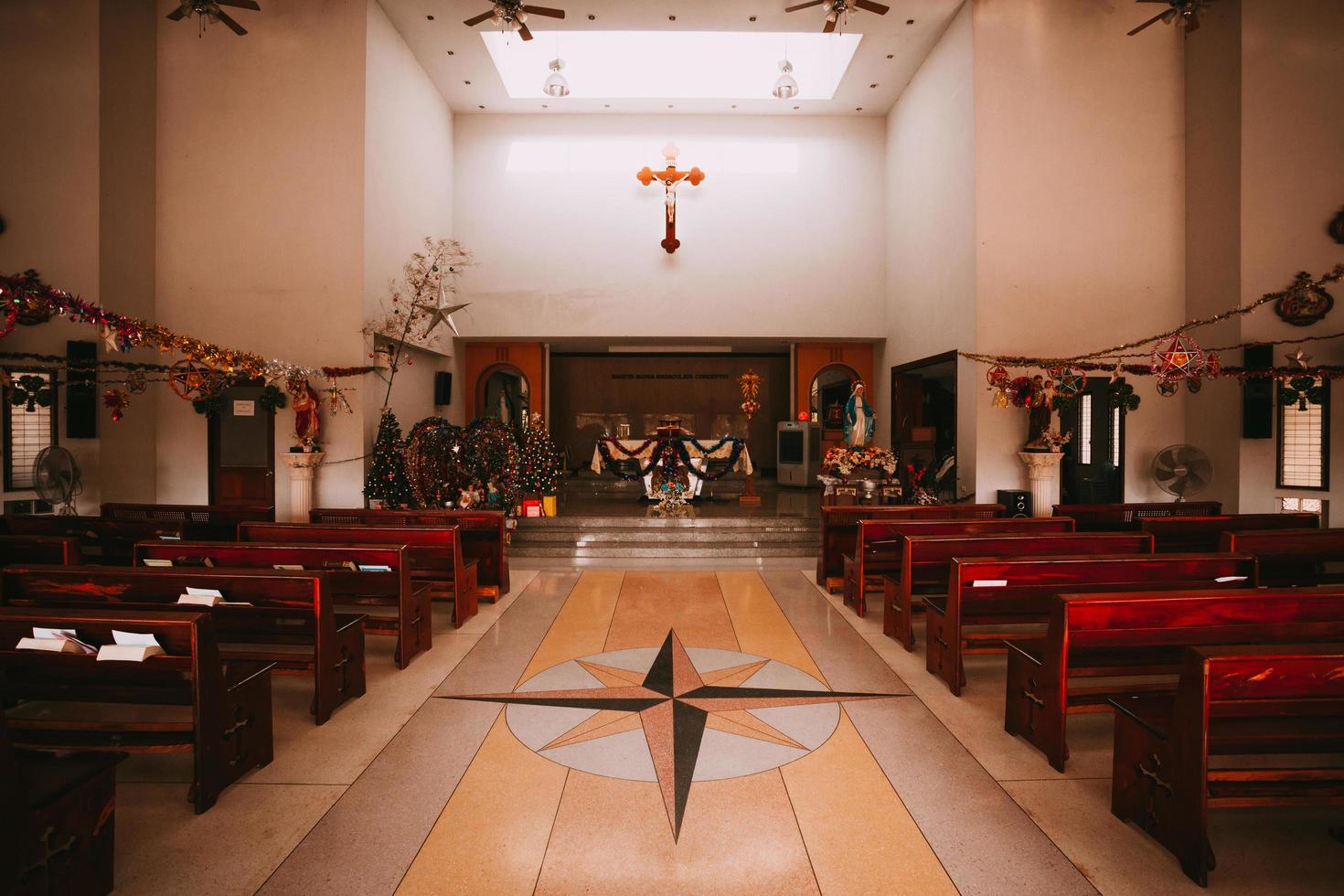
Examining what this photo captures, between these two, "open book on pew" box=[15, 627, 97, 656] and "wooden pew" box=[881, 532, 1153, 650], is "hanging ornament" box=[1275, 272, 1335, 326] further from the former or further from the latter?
"open book on pew" box=[15, 627, 97, 656]

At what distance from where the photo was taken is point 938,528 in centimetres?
507

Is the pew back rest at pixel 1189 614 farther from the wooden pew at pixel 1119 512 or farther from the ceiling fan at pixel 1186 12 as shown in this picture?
the ceiling fan at pixel 1186 12

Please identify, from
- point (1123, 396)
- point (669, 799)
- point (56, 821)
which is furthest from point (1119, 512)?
point (56, 821)

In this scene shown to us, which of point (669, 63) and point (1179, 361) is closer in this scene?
point (1179, 361)

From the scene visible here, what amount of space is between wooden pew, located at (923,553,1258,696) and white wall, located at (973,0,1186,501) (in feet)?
13.7

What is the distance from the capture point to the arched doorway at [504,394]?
12031mm

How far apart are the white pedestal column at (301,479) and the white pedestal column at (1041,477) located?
8389mm

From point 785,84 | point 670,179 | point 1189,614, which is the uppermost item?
point 785,84

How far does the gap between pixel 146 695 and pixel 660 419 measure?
13.3 m

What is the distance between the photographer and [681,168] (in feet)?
36.5

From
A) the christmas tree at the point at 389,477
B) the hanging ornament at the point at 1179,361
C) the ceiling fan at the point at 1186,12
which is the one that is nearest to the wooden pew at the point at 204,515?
the christmas tree at the point at 389,477

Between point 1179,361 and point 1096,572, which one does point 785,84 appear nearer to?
point 1179,361

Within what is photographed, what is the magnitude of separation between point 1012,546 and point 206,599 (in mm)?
4785

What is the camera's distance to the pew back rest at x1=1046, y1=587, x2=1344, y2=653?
2.60 m
